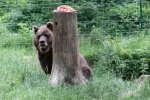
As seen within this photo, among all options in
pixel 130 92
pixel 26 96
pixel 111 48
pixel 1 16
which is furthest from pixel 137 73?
pixel 1 16

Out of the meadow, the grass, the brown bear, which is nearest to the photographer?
the grass

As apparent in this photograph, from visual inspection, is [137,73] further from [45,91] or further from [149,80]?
[45,91]

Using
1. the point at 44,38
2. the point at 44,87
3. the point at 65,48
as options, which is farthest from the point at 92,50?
the point at 44,87

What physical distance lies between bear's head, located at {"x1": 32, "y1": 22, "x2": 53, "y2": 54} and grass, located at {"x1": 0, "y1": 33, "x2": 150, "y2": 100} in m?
0.49

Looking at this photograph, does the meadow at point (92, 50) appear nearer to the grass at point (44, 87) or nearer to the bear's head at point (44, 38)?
the grass at point (44, 87)

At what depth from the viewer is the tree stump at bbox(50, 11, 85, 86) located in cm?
736

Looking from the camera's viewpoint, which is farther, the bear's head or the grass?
the bear's head

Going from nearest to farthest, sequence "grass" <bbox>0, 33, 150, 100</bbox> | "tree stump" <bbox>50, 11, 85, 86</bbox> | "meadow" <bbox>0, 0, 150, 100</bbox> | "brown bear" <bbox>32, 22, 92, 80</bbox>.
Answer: "grass" <bbox>0, 33, 150, 100</bbox>, "meadow" <bbox>0, 0, 150, 100</bbox>, "tree stump" <bbox>50, 11, 85, 86</bbox>, "brown bear" <bbox>32, 22, 92, 80</bbox>

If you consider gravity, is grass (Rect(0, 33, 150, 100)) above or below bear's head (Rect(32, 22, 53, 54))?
below

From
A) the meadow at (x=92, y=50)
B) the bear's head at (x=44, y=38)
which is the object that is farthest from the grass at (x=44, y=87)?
the bear's head at (x=44, y=38)

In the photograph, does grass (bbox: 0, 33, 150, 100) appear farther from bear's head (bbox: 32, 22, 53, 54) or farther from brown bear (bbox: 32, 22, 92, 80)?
bear's head (bbox: 32, 22, 53, 54)

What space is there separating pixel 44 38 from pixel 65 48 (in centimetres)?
123

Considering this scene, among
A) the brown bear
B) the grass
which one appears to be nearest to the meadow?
the grass

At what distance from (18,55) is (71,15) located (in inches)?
125
